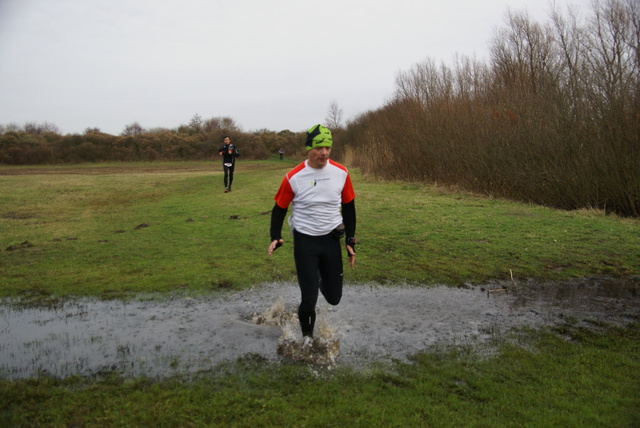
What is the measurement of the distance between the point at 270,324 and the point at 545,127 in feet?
47.4

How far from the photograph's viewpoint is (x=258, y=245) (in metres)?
11.4

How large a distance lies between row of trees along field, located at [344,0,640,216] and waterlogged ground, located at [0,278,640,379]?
28.6 feet

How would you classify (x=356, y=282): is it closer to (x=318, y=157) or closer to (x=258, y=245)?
(x=258, y=245)

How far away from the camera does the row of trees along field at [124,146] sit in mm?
62969

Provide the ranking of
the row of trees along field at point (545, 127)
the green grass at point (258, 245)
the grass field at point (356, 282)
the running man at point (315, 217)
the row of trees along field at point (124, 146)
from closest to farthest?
the grass field at point (356, 282)
the running man at point (315, 217)
the green grass at point (258, 245)
the row of trees along field at point (545, 127)
the row of trees along field at point (124, 146)

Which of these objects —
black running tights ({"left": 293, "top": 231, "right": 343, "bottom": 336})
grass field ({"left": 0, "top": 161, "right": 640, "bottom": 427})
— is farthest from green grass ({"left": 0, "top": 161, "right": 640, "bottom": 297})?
black running tights ({"left": 293, "top": 231, "right": 343, "bottom": 336})

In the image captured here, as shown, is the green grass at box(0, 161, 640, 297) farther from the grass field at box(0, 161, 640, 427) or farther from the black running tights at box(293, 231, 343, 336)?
the black running tights at box(293, 231, 343, 336)

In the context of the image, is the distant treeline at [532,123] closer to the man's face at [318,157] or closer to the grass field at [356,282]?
the grass field at [356,282]

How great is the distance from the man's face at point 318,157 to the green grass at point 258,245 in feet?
11.4

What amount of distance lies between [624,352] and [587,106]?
42.6 feet

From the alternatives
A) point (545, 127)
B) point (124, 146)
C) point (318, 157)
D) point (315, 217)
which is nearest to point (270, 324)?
point (315, 217)

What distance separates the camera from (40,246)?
37.6ft

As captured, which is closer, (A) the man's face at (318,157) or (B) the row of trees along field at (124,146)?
(A) the man's face at (318,157)

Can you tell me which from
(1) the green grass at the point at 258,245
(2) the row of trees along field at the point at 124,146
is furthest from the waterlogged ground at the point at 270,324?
(2) the row of trees along field at the point at 124,146
